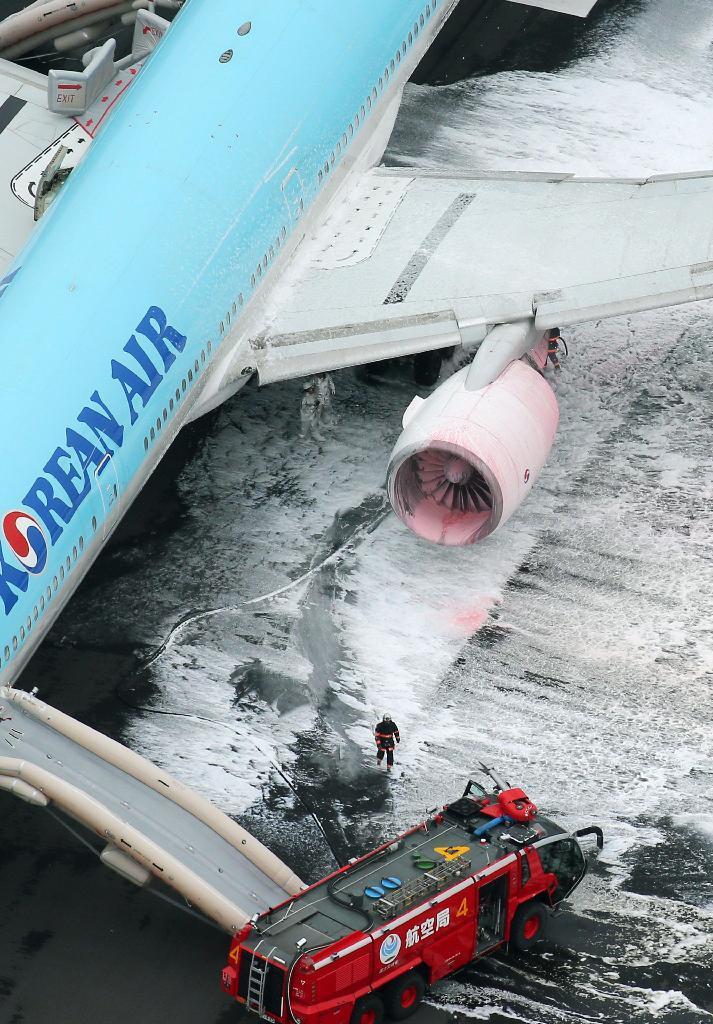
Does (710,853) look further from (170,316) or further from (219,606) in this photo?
(170,316)

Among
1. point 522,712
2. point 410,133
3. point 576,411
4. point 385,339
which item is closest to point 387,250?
point 385,339

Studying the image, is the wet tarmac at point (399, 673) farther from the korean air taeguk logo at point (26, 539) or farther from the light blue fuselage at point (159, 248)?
the korean air taeguk logo at point (26, 539)

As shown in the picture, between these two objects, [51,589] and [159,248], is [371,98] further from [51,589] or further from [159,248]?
[51,589]

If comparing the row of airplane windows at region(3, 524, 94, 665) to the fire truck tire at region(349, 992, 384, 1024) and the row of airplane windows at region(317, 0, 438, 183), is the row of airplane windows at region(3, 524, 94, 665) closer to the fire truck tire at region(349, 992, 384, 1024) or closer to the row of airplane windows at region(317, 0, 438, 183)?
the fire truck tire at region(349, 992, 384, 1024)

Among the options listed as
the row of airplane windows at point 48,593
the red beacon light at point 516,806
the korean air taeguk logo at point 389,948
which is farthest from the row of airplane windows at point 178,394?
the korean air taeguk logo at point 389,948

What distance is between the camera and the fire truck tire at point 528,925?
1503 cm

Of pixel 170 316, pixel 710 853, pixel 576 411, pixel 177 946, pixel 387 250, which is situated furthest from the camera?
pixel 576 411

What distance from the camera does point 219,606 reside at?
19.5 meters

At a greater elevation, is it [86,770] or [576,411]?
[86,770]

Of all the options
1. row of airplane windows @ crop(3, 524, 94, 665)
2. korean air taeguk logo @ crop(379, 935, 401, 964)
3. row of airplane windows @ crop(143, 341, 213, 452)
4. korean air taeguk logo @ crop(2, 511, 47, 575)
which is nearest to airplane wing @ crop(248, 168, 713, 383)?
row of airplane windows @ crop(143, 341, 213, 452)

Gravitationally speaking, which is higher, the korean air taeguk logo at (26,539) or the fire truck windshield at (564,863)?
the korean air taeguk logo at (26,539)

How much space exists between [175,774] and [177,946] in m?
2.32

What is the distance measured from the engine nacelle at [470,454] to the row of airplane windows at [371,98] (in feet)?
11.2

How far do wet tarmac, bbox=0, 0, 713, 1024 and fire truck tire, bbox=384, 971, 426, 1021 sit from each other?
0.32 metres
